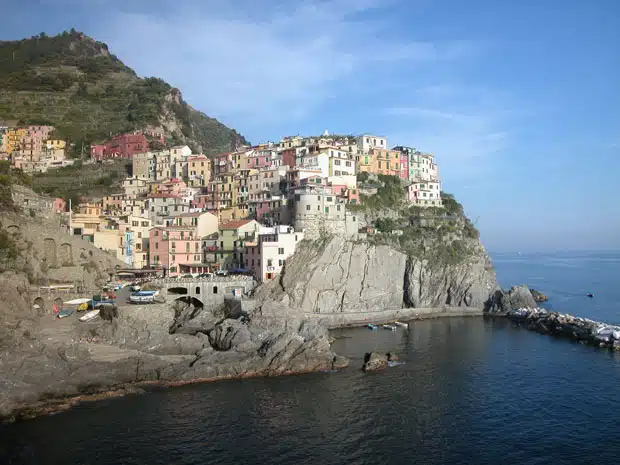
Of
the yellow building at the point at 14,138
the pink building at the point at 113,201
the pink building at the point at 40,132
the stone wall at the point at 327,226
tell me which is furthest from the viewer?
the pink building at the point at 40,132

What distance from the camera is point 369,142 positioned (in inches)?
2985

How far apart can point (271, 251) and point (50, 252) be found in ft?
65.7

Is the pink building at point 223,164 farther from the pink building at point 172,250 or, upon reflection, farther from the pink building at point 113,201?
the pink building at point 172,250

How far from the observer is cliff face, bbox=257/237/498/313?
49.5m

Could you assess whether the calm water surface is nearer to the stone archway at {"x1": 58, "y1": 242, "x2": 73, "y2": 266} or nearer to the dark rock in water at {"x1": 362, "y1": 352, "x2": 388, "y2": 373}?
the dark rock in water at {"x1": 362, "y1": 352, "x2": 388, "y2": 373}

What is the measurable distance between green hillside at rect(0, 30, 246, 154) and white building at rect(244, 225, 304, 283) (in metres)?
45.0

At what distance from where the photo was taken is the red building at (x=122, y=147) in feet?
261

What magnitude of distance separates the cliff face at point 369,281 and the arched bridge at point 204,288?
238 centimetres

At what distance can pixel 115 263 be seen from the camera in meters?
48.4

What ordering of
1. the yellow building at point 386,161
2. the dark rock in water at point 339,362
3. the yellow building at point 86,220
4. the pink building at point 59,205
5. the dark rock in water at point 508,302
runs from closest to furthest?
the dark rock in water at point 339,362, the yellow building at point 86,220, the pink building at point 59,205, the dark rock in water at point 508,302, the yellow building at point 386,161

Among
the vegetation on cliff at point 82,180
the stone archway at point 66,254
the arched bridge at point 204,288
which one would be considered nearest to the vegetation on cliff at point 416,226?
the arched bridge at point 204,288

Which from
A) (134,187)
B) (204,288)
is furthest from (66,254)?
(134,187)

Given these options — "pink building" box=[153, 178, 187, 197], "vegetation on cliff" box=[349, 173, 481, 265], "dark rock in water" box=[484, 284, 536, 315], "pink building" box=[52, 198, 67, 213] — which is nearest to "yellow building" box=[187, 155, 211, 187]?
"pink building" box=[153, 178, 187, 197]

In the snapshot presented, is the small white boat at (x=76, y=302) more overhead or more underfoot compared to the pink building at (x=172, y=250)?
more underfoot
